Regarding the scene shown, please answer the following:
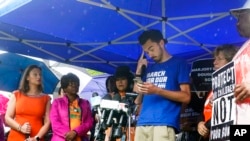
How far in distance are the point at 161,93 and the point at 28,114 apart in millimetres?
2033

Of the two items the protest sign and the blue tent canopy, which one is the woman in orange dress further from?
the protest sign

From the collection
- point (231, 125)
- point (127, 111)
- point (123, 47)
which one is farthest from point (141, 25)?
point (231, 125)

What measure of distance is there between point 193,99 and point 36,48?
283 cm

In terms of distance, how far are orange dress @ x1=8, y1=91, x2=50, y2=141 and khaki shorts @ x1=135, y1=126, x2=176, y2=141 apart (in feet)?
5.47

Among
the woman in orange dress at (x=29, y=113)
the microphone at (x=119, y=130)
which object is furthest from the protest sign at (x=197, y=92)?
the woman in orange dress at (x=29, y=113)

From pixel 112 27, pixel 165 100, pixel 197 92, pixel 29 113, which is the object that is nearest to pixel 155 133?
pixel 165 100

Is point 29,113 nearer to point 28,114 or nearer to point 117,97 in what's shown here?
point 28,114

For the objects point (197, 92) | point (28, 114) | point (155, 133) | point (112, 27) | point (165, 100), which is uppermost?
point (112, 27)

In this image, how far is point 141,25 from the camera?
20.6 feet

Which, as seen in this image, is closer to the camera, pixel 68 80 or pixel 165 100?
pixel 165 100

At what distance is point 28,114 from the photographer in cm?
507

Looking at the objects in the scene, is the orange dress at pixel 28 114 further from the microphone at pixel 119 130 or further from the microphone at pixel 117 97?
the microphone at pixel 119 130

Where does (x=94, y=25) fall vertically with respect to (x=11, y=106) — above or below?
above

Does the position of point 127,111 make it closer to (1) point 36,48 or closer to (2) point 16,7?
(2) point 16,7
